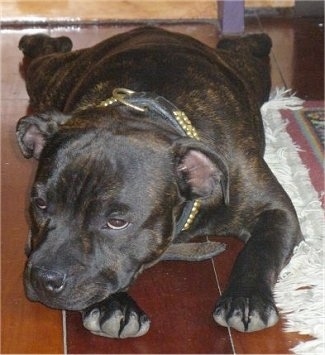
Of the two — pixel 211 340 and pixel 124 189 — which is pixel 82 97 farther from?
pixel 211 340

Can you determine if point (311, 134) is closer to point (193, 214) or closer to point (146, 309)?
point (193, 214)

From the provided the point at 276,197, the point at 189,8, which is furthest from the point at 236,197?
the point at 189,8

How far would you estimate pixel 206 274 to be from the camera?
2.73 m

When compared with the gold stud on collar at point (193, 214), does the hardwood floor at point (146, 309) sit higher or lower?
lower

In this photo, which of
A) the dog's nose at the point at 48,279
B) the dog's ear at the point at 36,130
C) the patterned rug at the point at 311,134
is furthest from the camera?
the patterned rug at the point at 311,134

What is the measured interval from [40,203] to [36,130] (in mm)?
265

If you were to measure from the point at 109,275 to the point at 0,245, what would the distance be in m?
0.68

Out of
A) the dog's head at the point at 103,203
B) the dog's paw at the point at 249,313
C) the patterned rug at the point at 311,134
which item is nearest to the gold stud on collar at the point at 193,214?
the dog's head at the point at 103,203

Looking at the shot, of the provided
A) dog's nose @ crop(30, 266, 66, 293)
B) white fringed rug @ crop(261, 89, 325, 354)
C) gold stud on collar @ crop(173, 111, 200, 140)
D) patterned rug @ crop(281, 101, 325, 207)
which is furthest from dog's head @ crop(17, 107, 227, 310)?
patterned rug @ crop(281, 101, 325, 207)

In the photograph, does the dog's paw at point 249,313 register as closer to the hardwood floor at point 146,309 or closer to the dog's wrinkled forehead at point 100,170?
the hardwood floor at point 146,309

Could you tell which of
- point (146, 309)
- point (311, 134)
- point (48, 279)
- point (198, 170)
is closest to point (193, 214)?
point (198, 170)

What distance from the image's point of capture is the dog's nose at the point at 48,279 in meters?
2.22

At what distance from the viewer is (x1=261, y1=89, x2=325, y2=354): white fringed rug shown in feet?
8.13

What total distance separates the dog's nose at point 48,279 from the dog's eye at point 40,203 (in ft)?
0.53
